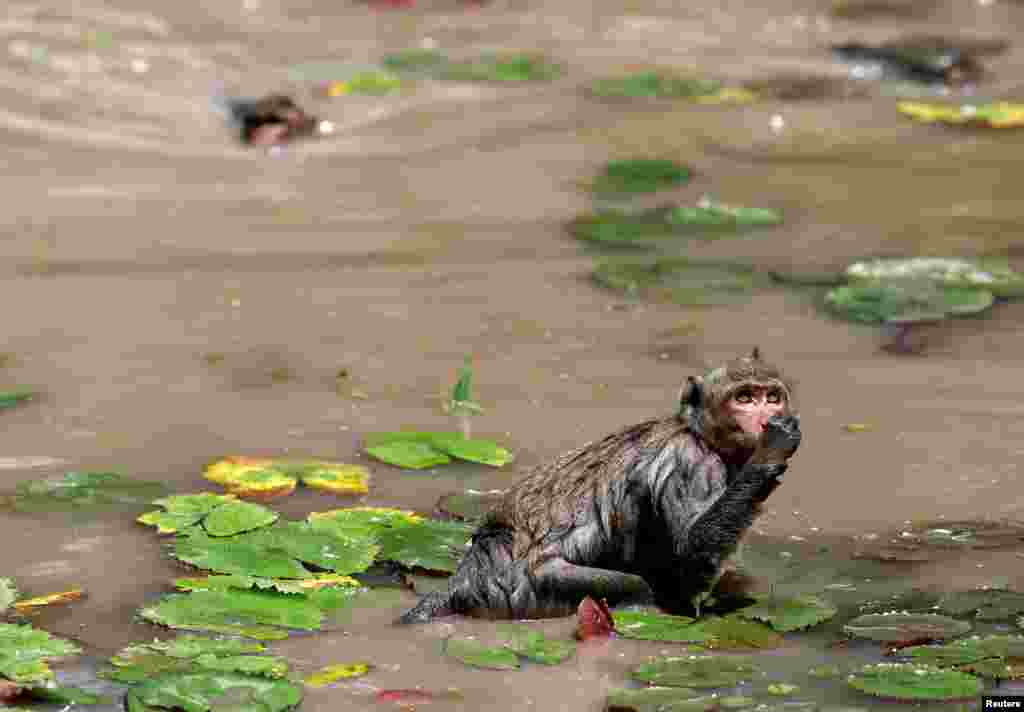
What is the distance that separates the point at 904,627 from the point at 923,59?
764 cm

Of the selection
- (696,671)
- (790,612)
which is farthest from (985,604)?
(696,671)

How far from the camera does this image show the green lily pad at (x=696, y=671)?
15.2 feet

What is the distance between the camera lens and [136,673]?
15.4 ft

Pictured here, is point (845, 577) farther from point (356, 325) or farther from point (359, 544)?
point (356, 325)

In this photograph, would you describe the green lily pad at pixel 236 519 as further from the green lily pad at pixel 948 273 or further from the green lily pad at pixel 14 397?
the green lily pad at pixel 948 273

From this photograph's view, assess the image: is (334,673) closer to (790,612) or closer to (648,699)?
(648,699)

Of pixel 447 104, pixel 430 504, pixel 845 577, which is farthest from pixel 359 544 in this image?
pixel 447 104

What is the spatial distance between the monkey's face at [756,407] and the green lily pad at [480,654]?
32.4 inches

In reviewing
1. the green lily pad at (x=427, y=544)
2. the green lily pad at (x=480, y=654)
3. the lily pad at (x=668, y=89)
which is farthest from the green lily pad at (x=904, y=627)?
the lily pad at (x=668, y=89)

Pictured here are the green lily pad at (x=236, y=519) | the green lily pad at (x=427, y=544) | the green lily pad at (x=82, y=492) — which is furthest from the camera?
the green lily pad at (x=82, y=492)

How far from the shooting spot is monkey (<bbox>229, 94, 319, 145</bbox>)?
1063 cm

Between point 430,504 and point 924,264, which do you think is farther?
point 924,264

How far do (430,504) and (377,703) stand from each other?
1.42 meters

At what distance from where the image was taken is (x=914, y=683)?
4566 mm
